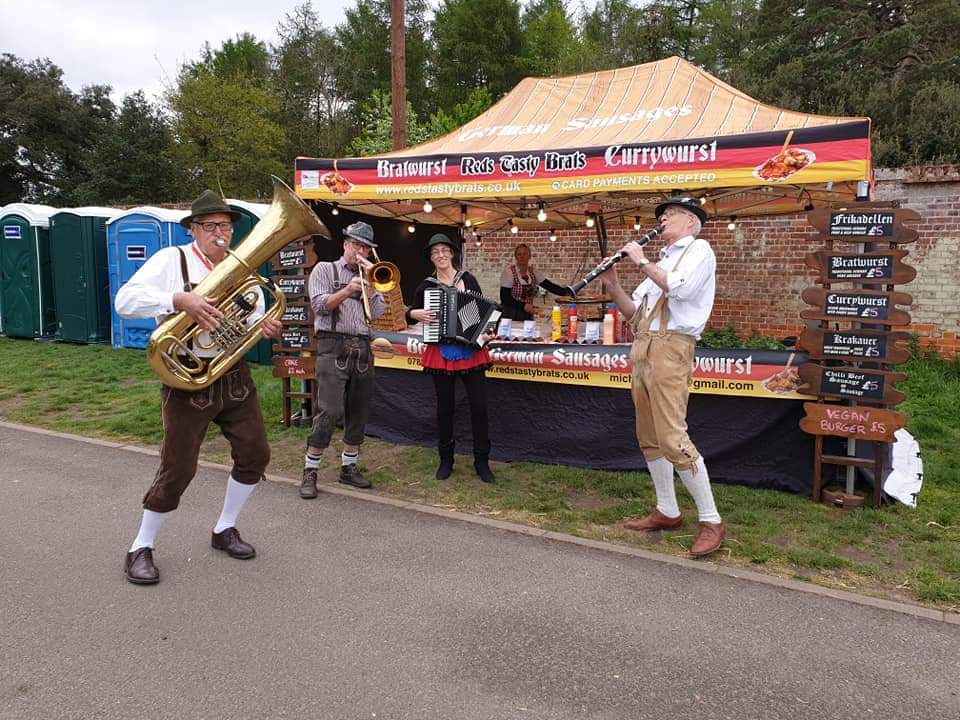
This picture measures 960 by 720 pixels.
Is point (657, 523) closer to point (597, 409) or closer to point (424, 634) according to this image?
point (597, 409)

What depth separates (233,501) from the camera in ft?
13.3

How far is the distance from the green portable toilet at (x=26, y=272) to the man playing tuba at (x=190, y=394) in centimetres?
1146

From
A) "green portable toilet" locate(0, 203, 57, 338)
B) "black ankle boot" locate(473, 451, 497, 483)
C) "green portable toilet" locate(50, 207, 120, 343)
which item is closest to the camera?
"black ankle boot" locate(473, 451, 497, 483)

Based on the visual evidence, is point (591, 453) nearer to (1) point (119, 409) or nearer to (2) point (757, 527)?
(2) point (757, 527)

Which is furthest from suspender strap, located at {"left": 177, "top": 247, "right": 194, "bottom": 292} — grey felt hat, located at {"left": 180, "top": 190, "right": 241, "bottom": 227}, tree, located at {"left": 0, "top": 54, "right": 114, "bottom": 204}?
tree, located at {"left": 0, "top": 54, "right": 114, "bottom": 204}

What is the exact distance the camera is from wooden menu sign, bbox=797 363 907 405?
468 cm

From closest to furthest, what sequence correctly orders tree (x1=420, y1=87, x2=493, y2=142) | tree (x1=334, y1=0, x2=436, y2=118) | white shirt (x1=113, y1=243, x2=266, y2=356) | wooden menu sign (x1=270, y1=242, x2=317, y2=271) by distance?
white shirt (x1=113, y1=243, x2=266, y2=356), wooden menu sign (x1=270, y1=242, x2=317, y2=271), tree (x1=420, y1=87, x2=493, y2=142), tree (x1=334, y1=0, x2=436, y2=118)

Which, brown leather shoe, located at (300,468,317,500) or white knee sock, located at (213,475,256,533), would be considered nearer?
white knee sock, located at (213,475,256,533)

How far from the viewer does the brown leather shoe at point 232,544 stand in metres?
4.01

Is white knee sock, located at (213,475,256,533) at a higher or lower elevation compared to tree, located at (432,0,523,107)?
lower

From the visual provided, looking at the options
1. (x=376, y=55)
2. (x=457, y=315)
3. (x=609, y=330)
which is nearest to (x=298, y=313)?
(x=457, y=315)

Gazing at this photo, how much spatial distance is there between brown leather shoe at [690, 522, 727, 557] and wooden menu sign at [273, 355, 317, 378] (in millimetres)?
3951

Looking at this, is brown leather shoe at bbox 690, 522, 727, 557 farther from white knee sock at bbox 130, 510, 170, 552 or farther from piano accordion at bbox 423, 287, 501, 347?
white knee sock at bbox 130, 510, 170, 552

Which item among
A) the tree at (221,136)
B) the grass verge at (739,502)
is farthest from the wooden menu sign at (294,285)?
the tree at (221,136)
